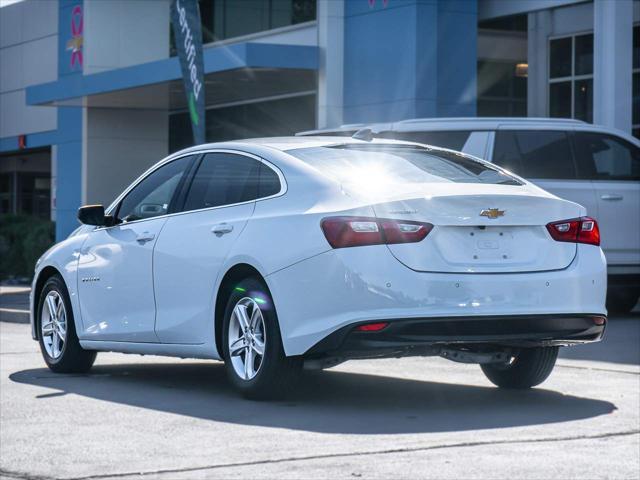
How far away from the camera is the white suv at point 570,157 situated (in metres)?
14.5

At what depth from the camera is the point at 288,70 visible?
988 inches

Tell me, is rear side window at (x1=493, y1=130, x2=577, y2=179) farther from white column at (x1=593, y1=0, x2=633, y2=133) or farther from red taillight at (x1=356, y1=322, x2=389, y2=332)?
red taillight at (x1=356, y1=322, x2=389, y2=332)

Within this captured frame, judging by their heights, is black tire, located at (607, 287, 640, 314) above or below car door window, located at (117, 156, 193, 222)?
below

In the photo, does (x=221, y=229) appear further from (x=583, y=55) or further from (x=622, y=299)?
(x=583, y=55)

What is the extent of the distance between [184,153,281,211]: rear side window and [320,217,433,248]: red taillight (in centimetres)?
90

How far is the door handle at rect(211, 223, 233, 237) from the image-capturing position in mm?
8555

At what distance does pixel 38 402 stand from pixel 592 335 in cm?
341

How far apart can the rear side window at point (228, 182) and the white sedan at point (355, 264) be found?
13 mm

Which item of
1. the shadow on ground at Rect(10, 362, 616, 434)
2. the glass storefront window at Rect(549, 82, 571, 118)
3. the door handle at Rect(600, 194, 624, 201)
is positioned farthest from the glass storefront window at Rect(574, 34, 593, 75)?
the shadow on ground at Rect(10, 362, 616, 434)

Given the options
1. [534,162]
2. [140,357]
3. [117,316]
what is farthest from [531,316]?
[534,162]

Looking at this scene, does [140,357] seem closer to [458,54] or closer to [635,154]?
[635,154]

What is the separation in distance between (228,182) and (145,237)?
83cm

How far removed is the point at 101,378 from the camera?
995 centimetres

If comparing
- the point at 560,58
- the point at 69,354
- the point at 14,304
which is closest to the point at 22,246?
the point at 14,304
